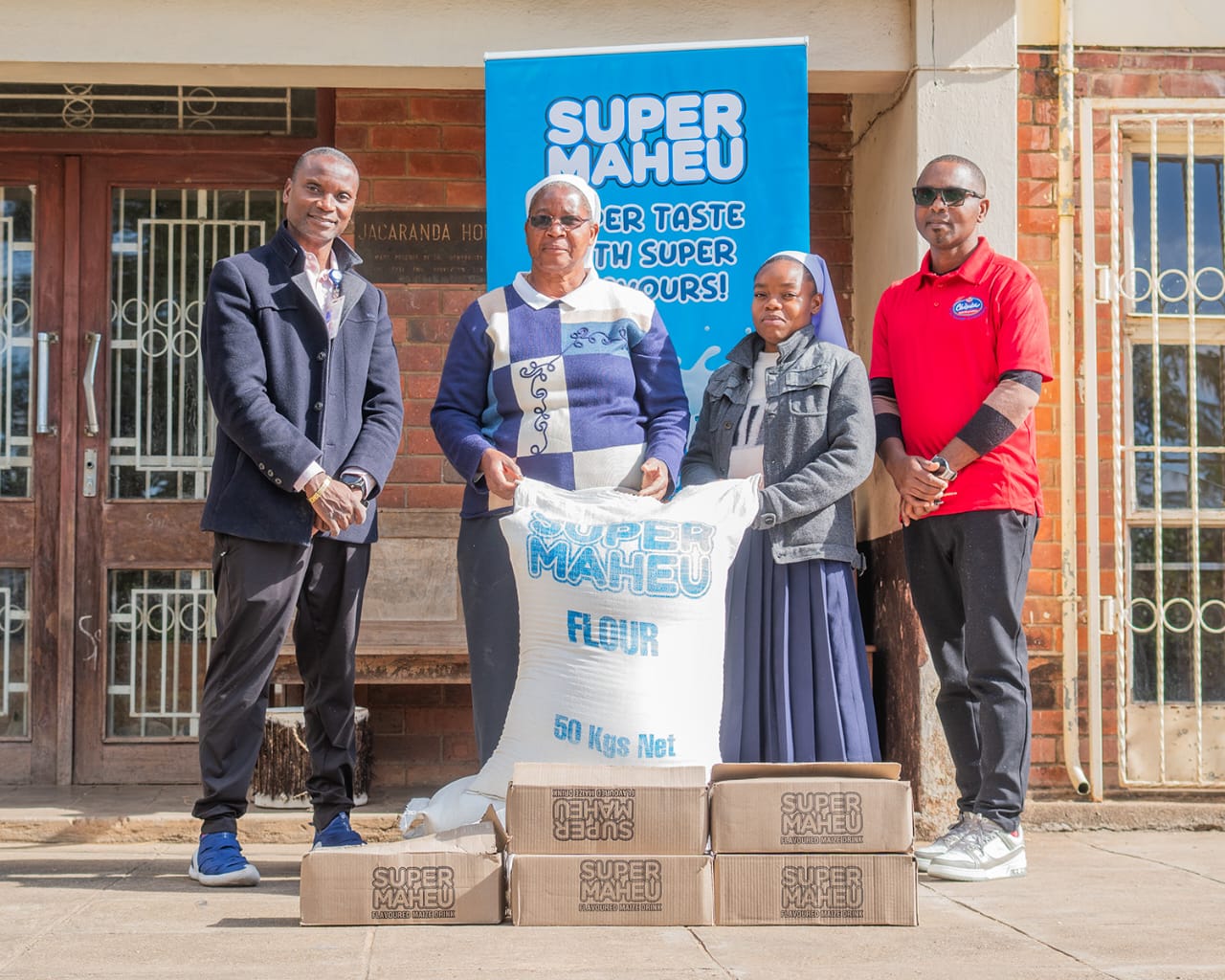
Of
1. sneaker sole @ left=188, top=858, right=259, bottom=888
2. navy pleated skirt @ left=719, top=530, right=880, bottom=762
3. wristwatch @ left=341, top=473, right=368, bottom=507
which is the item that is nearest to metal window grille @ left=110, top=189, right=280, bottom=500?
wristwatch @ left=341, top=473, right=368, bottom=507

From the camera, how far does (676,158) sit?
4578 mm

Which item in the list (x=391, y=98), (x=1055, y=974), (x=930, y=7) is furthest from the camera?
(x=391, y=98)

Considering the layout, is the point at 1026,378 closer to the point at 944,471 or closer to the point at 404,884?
the point at 944,471

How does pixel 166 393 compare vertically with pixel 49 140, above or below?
below

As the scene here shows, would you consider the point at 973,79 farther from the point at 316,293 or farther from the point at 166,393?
the point at 166,393

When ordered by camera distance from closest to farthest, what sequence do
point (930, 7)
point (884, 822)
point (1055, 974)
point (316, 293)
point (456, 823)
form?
point (1055, 974), point (884, 822), point (456, 823), point (316, 293), point (930, 7)

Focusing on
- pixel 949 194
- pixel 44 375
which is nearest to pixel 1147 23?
pixel 949 194

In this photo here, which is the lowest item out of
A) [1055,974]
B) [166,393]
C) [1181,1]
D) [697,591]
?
[1055,974]

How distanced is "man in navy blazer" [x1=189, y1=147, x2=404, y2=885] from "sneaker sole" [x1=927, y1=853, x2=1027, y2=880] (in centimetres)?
154

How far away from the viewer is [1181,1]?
5055 mm

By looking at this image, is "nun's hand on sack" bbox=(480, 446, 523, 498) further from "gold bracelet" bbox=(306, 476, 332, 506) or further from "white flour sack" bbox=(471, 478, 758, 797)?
"gold bracelet" bbox=(306, 476, 332, 506)

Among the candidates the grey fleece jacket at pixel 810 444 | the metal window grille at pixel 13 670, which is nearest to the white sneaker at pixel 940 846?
the grey fleece jacket at pixel 810 444

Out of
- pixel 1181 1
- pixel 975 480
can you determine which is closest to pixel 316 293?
pixel 975 480

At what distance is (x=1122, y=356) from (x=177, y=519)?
359 cm
